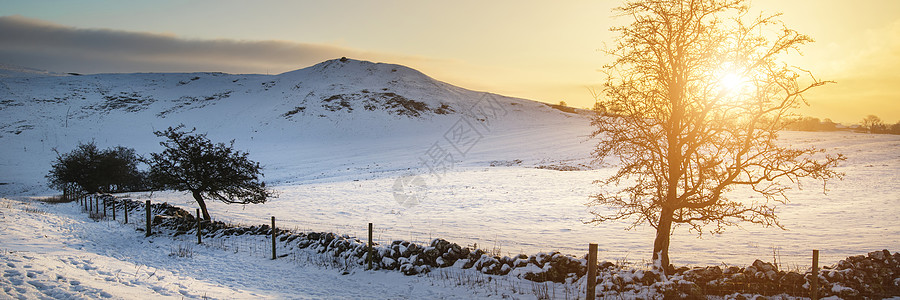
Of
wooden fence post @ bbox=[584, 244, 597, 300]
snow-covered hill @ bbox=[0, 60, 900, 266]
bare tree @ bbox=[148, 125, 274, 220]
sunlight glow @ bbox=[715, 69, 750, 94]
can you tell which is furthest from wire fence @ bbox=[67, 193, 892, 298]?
sunlight glow @ bbox=[715, 69, 750, 94]

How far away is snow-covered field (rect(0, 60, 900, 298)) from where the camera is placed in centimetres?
1367

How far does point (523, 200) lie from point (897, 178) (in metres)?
25.8

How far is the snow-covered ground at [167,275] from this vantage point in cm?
910

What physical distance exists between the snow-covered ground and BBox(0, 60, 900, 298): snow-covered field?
0.10 m

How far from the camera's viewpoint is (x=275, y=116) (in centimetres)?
10400

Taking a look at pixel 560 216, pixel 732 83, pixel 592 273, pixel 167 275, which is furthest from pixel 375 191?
pixel 732 83

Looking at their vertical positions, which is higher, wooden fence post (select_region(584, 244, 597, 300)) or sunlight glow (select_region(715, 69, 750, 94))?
sunlight glow (select_region(715, 69, 750, 94))

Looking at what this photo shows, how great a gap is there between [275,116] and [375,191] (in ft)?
257

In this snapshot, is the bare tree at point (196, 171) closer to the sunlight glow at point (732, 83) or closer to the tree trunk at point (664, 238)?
the tree trunk at point (664, 238)

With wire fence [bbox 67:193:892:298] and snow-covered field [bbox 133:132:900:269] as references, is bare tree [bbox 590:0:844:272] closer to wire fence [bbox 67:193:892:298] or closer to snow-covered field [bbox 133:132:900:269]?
wire fence [bbox 67:193:892:298]

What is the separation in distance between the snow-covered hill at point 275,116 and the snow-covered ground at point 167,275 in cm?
3228

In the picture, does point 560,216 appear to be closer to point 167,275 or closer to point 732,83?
point 732,83

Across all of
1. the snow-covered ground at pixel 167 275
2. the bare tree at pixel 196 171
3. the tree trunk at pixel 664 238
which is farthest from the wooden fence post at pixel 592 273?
the bare tree at pixel 196 171

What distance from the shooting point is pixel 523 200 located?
97.6ft
